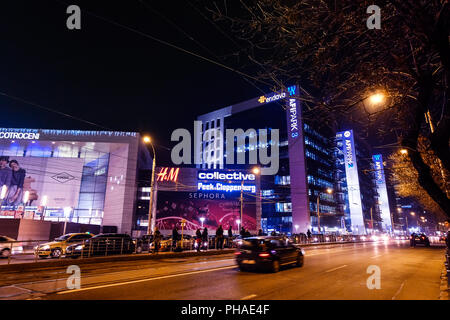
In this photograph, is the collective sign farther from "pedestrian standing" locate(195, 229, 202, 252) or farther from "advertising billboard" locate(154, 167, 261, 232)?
"pedestrian standing" locate(195, 229, 202, 252)

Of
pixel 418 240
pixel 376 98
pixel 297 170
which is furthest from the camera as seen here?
pixel 297 170

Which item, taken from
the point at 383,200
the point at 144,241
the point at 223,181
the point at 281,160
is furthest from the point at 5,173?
the point at 383,200

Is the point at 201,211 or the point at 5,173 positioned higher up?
the point at 5,173

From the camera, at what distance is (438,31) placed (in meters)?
4.86

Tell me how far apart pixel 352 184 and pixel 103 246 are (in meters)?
82.4

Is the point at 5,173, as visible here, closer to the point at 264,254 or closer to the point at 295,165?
the point at 295,165

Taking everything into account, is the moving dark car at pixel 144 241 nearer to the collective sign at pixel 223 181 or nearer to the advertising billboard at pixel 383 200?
the collective sign at pixel 223 181

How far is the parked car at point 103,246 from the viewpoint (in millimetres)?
17820

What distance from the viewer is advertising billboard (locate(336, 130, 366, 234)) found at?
84438mm

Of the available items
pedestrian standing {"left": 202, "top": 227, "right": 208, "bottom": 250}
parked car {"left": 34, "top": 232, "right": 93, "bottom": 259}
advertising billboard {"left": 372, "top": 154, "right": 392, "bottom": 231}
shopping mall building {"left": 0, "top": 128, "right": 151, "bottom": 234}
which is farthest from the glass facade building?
parked car {"left": 34, "top": 232, "right": 93, "bottom": 259}

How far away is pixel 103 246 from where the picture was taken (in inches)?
758

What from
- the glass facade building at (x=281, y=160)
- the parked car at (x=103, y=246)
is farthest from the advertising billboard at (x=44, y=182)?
the parked car at (x=103, y=246)

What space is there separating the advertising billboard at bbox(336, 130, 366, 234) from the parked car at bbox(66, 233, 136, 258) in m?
79.5
